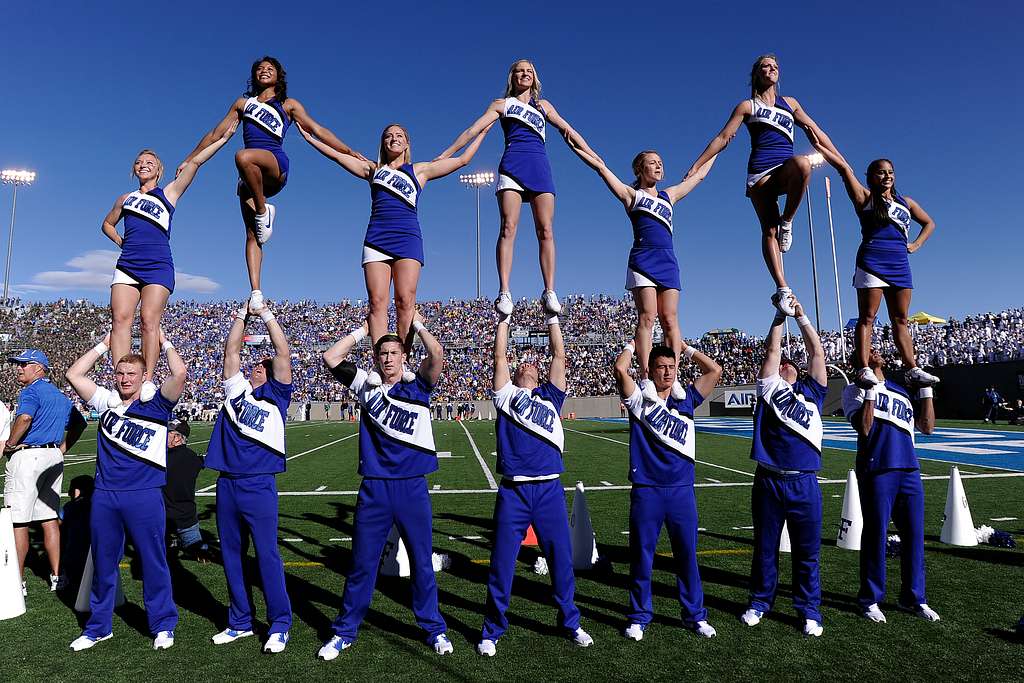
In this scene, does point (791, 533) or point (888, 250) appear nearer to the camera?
point (791, 533)

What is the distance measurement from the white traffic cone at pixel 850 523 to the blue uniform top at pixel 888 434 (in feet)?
6.65

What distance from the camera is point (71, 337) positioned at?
169ft

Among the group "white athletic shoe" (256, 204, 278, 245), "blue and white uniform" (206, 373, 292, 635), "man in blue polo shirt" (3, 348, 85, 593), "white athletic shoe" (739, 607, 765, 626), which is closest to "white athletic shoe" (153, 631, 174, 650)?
"blue and white uniform" (206, 373, 292, 635)

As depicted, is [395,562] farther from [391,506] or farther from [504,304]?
[504,304]

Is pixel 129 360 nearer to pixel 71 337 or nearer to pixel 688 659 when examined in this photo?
pixel 688 659

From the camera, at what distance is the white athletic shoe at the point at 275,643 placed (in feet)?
12.7

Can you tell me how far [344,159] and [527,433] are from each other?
8.42 ft

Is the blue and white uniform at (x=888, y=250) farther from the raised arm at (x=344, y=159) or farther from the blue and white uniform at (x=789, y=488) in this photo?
the raised arm at (x=344, y=159)

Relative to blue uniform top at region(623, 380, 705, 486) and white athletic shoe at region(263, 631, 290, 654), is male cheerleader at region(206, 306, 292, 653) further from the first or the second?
blue uniform top at region(623, 380, 705, 486)

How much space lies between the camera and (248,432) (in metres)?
4.10

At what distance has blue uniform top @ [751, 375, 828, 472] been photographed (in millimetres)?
4277

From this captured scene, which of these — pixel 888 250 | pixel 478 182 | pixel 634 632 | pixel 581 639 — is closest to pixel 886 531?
pixel 634 632

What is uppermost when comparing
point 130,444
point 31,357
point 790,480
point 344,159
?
point 344,159

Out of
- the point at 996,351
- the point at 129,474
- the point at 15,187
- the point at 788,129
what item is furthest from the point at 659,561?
the point at 15,187
